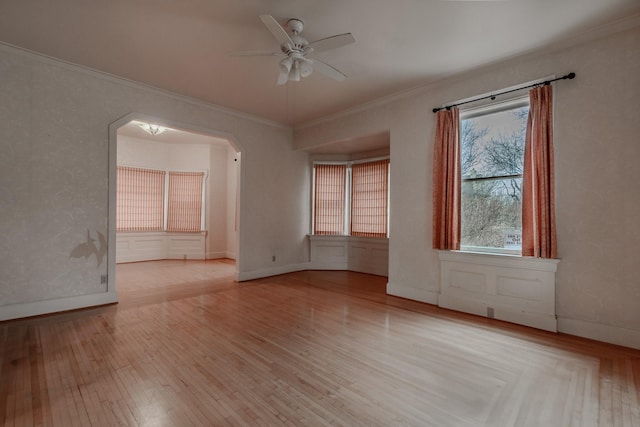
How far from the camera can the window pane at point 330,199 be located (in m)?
7.18

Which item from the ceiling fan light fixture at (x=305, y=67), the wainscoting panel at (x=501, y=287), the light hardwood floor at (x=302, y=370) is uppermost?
the ceiling fan light fixture at (x=305, y=67)

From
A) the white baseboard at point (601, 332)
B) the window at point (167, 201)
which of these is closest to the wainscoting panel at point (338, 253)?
the window at point (167, 201)

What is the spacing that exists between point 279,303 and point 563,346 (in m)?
3.41

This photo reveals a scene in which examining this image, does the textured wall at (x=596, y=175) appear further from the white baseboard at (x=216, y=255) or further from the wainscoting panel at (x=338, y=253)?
the white baseboard at (x=216, y=255)

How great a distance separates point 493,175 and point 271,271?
14.8 feet

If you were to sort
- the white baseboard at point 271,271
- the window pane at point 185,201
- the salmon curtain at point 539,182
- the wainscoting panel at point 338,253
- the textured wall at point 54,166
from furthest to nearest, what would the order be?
the window pane at point 185,201 → the wainscoting panel at point 338,253 → the white baseboard at point 271,271 → the textured wall at point 54,166 → the salmon curtain at point 539,182

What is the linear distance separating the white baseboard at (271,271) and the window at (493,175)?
3806mm

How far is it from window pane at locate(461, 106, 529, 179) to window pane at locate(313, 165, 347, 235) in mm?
3296

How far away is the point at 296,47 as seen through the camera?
3.05 metres

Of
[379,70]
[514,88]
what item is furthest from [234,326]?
[514,88]

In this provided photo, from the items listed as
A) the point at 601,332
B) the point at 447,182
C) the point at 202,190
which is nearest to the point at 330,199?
the point at 447,182

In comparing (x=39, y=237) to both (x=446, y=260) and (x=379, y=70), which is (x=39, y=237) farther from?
(x=446, y=260)

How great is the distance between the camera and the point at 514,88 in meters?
3.75

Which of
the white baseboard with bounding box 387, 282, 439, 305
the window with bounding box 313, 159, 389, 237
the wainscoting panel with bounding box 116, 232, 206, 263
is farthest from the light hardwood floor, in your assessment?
the wainscoting panel with bounding box 116, 232, 206, 263
